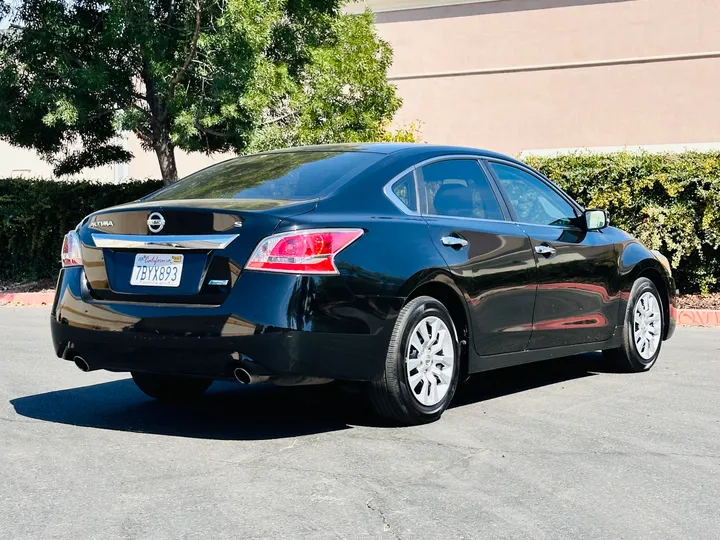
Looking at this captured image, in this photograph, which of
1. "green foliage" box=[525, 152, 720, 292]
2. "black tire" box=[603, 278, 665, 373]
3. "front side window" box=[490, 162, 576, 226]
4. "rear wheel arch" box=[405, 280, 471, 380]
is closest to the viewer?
"rear wheel arch" box=[405, 280, 471, 380]

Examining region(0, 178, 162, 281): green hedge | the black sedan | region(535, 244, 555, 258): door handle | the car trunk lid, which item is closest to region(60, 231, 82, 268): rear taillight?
the black sedan

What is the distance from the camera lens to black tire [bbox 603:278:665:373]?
323 inches

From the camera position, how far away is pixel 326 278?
561 centimetres

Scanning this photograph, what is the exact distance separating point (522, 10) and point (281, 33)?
13205mm

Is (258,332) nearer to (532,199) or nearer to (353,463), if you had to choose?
(353,463)

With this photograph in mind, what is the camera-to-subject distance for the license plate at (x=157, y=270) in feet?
18.7

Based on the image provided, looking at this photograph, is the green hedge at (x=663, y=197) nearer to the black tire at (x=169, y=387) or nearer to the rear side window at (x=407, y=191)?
the rear side window at (x=407, y=191)

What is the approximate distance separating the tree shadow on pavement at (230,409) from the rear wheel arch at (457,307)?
0.61 meters

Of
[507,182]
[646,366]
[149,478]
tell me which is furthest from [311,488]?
[646,366]

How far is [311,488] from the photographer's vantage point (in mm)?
4867

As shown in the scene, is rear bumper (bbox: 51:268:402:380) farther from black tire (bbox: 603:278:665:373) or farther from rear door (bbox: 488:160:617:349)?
black tire (bbox: 603:278:665:373)

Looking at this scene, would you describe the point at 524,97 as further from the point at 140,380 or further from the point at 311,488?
the point at 311,488

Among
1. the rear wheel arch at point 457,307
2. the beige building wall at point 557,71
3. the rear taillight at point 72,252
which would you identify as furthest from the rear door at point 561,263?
the beige building wall at point 557,71

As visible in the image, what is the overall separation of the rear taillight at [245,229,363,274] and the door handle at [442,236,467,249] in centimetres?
91
